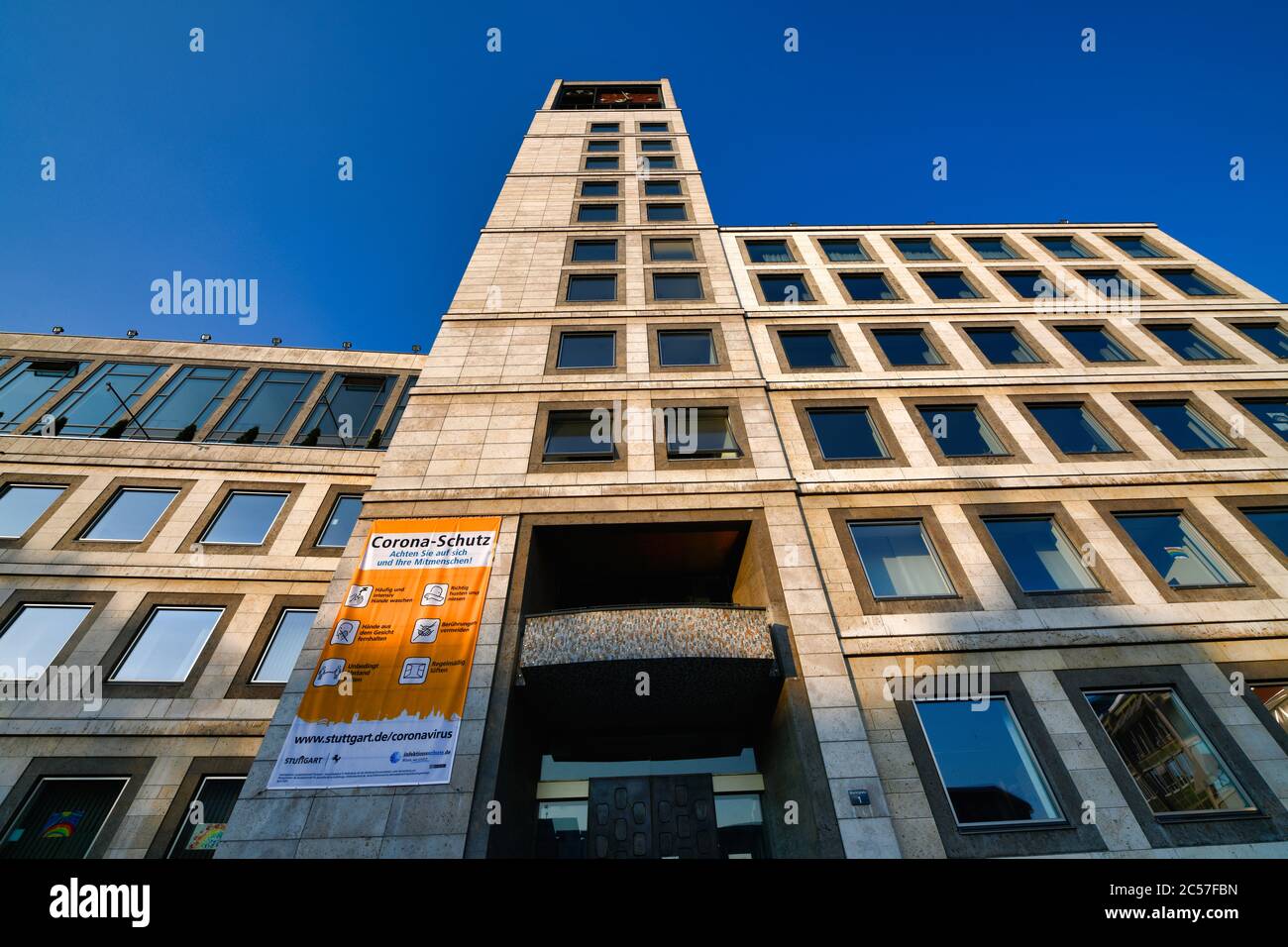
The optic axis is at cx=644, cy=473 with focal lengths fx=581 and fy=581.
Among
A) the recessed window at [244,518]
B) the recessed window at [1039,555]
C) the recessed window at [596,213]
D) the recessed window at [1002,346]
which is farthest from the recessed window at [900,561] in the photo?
the recessed window at [596,213]

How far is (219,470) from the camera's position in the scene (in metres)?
20.5

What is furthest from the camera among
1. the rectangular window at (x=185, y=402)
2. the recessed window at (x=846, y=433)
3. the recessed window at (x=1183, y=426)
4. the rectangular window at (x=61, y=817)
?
the rectangular window at (x=185, y=402)

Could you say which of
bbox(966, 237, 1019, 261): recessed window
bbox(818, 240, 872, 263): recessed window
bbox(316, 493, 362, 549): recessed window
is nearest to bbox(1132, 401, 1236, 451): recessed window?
bbox(966, 237, 1019, 261): recessed window

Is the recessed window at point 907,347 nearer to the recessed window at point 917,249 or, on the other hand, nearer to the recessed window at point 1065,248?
the recessed window at point 917,249

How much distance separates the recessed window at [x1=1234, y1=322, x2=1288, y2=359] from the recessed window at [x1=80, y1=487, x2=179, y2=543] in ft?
130

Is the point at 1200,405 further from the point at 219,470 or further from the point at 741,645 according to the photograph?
the point at 219,470

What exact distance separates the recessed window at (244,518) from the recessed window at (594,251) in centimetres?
1491

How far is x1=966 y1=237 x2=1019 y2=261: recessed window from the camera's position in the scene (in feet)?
88.3

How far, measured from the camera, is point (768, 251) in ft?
88.7

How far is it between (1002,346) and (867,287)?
5.83 meters

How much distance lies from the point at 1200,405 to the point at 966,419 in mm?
7902

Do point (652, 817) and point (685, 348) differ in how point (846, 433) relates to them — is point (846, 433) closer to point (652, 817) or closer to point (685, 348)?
point (685, 348)

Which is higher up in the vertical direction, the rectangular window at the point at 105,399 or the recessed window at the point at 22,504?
the rectangular window at the point at 105,399

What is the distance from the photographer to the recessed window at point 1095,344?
2108 cm
